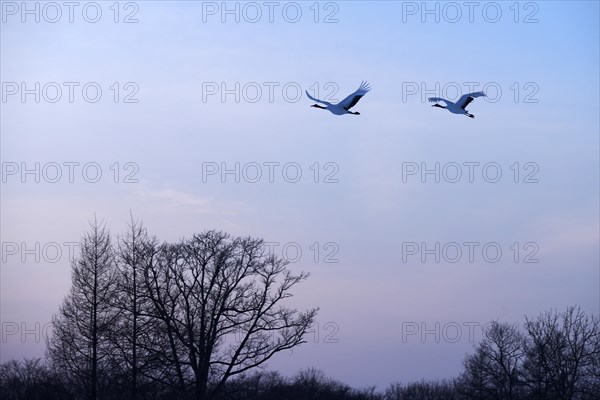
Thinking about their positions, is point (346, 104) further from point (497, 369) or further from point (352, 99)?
point (497, 369)

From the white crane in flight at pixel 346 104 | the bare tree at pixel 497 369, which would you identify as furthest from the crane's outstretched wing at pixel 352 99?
the bare tree at pixel 497 369

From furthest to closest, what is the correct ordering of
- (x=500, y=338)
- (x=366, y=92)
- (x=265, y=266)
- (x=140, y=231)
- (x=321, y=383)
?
(x=321, y=383), (x=500, y=338), (x=265, y=266), (x=140, y=231), (x=366, y=92)

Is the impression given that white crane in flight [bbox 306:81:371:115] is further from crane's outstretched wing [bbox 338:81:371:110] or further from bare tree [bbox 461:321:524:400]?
bare tree [bbox 461:321:524:400]

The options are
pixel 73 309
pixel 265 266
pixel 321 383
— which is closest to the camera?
pixel 73 309

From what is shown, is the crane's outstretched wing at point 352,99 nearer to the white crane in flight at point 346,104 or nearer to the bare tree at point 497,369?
the white crane in flight at point 346,104

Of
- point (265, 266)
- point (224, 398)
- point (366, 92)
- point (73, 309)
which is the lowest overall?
point (224, 398)

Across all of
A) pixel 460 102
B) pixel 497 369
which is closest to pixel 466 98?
pixel 460 102

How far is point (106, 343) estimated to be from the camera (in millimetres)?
41375

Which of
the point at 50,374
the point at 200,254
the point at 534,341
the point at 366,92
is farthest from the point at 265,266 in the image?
the point at 534,341

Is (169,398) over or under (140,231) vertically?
under

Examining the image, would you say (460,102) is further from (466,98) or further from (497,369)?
(497,369)

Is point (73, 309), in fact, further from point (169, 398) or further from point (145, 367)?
point (169, 398)

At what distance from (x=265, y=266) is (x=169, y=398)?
8.67 metres

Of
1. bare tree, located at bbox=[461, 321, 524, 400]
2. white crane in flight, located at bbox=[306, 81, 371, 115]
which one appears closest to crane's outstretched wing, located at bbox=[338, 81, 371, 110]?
white crane in flight, located at bbox=[306, 81, 371, 115]
